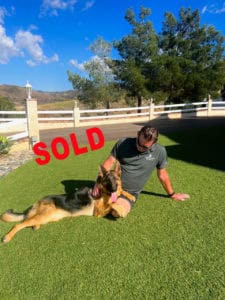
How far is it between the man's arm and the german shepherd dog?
0.74 metres

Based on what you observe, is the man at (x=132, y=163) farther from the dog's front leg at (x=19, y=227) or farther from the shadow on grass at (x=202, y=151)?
the shadow on grass at (x=202, y=151)

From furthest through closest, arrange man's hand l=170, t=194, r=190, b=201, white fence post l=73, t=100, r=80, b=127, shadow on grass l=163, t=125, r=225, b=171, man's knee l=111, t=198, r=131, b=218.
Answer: white fence post l=73, t=100, r=80, b=127, shadow on grass l=163, t=125, r=225, b=171, man's hand l=170, t=194, r=190, b=201, man's knee l=111, t=198, r=131, b=218

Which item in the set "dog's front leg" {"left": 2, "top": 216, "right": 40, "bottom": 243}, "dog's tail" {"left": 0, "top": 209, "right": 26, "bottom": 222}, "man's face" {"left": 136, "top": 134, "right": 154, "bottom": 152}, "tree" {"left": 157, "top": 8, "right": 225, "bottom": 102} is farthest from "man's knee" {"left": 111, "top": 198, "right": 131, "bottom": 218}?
"tree" {"left": 157, "top": 8, "right": 225, "bottom": 102}

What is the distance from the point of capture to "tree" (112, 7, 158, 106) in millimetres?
21766

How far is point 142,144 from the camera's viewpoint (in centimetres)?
348

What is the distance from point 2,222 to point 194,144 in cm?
626

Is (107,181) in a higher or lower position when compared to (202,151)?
higher

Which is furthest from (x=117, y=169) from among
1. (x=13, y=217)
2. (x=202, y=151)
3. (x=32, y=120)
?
(x=32, y=120)

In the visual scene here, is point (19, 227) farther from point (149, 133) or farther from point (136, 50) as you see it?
point (136, 50)

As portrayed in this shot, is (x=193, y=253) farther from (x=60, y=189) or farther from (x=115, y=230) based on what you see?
(x=60, y=189)

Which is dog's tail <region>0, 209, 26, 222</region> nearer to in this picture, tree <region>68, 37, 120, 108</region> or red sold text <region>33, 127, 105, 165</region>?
red sold text <region>33, 127, 105, 165</region>

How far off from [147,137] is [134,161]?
0.52 meters

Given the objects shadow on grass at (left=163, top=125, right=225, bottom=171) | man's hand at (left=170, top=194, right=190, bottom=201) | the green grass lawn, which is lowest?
the green grass lawn

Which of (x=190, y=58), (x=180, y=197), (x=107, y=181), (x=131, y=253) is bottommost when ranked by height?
(x=131, y=253)
